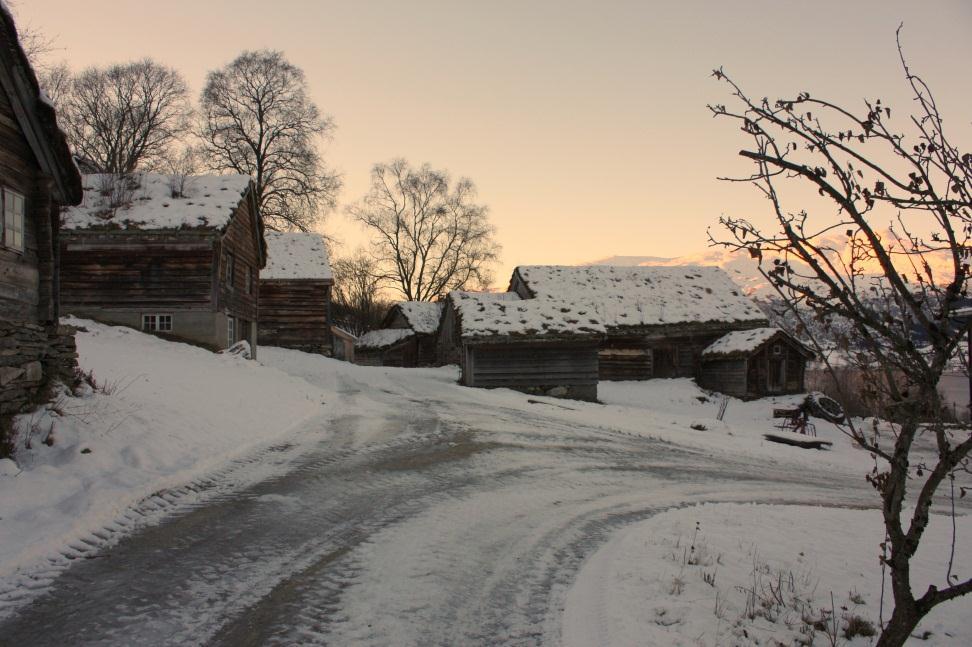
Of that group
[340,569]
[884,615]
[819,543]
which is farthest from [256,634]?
[819,543]

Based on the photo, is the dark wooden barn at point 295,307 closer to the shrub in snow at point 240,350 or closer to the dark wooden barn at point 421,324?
the shrub in snow at point 240,350

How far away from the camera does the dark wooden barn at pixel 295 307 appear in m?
33.6

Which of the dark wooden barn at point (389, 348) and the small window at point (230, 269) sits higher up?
the small window at point (230, 269)

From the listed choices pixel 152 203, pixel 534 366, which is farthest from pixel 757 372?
pixel 152 203

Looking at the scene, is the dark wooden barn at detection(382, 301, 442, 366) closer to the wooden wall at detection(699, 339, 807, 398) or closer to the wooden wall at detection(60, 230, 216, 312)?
the wooden wall at detection(699, 339, 807, 398)

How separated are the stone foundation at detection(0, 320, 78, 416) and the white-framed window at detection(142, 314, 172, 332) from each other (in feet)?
39.1

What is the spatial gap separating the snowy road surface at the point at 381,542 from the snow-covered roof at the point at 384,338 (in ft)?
106

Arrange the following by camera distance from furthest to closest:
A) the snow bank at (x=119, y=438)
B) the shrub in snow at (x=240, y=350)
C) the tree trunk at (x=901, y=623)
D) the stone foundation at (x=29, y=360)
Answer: the shrub in snow at (x=240, y=350), the stone foundation at (x=29, y=360), the snow bank at (x=119, y=438), the tree trunk at (x=901, y=623)

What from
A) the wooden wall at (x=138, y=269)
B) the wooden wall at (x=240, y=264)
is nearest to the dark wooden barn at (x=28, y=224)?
the wooden wall at (x=138, y=269)

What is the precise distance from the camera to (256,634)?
4.05m

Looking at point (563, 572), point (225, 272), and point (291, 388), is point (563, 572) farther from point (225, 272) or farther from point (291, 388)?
point (225, 272)

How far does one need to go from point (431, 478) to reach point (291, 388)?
1054cm

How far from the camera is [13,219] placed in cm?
914

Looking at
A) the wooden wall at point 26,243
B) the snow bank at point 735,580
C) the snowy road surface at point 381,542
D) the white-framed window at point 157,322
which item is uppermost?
the wooden wall at point 26,243
